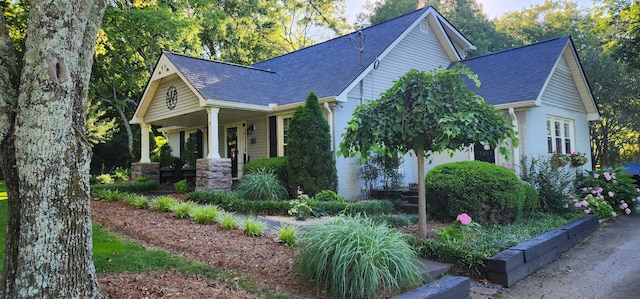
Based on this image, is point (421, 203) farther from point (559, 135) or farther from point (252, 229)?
point (559, 135)

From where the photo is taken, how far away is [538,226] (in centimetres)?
699

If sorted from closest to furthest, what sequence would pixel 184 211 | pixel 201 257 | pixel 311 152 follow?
pixel 201 257, pixel 184 211, pixel 311 152

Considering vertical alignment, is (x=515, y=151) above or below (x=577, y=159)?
above

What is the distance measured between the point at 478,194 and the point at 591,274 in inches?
83.3

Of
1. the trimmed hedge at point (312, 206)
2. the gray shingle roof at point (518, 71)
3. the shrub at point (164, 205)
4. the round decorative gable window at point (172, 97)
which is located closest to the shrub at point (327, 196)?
the trimmed hedge at point (312, 206)

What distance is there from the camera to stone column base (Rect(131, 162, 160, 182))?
46.1 feet

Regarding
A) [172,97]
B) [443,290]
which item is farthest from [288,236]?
[172,97]

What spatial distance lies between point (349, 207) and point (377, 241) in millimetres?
4284

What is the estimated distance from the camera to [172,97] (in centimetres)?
1251

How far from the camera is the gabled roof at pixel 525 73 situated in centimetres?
1059

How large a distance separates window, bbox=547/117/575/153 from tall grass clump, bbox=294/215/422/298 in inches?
406

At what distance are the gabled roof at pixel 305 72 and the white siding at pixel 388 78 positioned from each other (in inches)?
17.5

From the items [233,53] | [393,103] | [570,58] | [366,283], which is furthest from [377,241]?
[233,53]

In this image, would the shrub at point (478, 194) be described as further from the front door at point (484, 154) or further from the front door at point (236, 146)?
the front door at point (236, 146)
